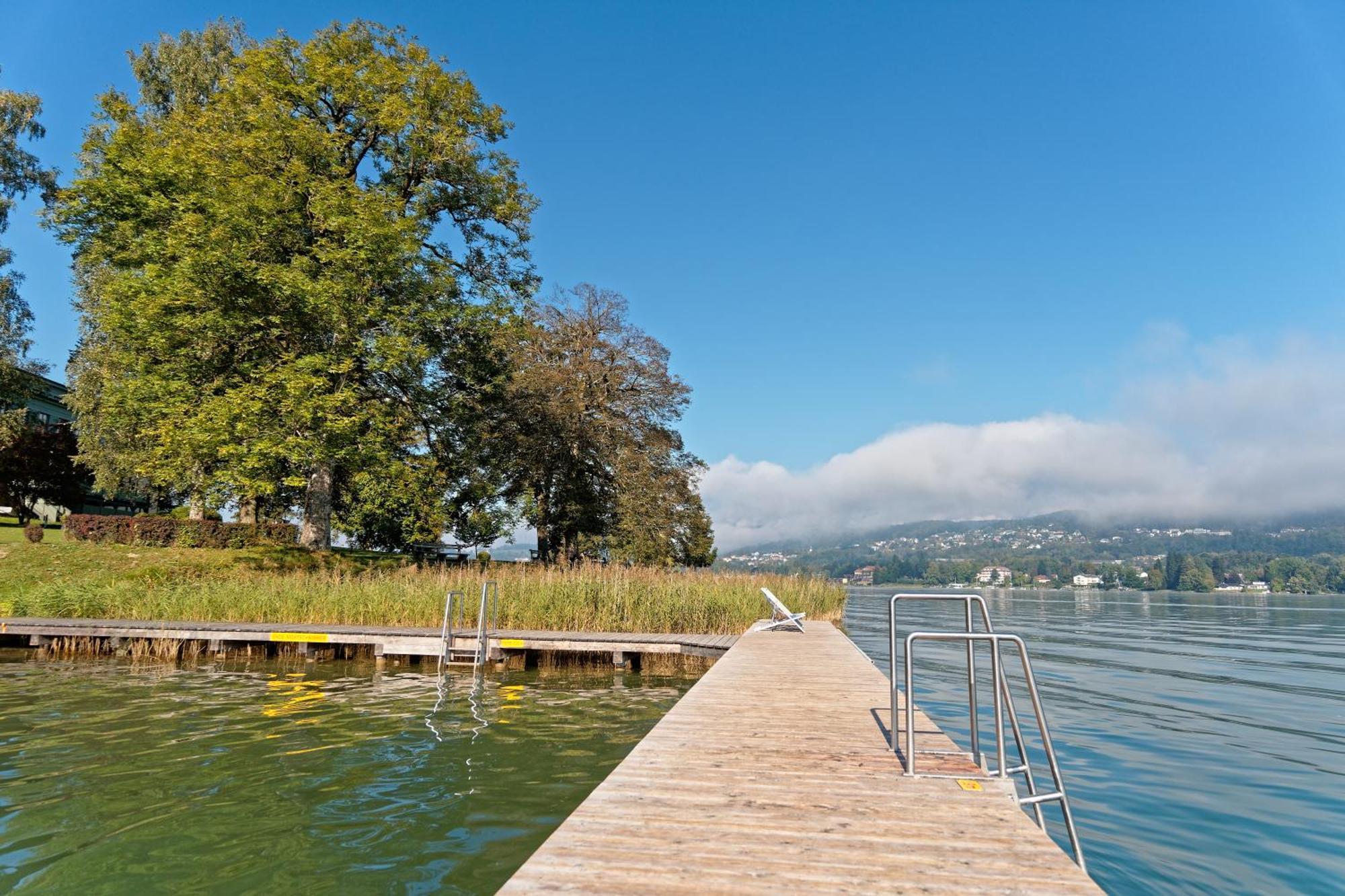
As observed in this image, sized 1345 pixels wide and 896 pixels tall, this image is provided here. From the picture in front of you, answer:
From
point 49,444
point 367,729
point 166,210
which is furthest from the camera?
point 49,444

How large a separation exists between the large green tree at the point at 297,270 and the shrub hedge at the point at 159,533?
5.49ft

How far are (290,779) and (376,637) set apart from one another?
7.37 metres

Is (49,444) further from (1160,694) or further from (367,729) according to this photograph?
(1160,694)

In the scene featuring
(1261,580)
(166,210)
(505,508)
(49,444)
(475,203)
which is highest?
(475,203)

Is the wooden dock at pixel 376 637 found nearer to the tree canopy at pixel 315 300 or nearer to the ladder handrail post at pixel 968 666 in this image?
the tree canopy at pixel 315 300

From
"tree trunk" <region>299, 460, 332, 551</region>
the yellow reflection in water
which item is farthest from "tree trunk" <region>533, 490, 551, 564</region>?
the yellow reflection in water

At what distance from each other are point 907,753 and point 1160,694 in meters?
11.3

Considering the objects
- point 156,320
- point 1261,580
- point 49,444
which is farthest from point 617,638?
point 1261,580

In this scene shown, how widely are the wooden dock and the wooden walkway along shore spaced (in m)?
7.44

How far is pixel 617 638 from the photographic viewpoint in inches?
532

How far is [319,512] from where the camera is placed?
22000 mm

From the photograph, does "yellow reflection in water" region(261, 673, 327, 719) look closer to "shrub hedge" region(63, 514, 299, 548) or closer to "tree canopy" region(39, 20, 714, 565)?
"tree canopy" region(39, 20, 714, 565)

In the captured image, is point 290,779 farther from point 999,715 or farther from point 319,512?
point 319,512

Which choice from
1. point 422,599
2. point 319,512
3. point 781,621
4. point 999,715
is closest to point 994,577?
point 319,512
